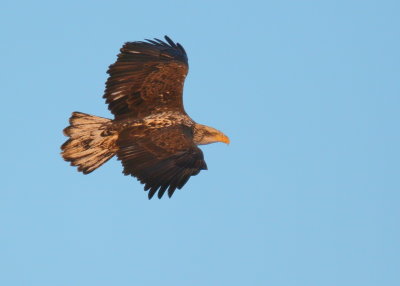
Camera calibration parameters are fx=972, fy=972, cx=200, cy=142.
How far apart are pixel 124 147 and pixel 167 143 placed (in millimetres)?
565

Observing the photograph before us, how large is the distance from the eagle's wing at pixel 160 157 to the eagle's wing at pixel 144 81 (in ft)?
2.44

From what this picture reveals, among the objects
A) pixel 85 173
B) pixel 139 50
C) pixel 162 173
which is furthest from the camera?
pixel 139 50

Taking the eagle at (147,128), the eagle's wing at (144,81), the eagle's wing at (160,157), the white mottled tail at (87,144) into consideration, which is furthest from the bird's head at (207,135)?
the white mottled tail at (87,144)

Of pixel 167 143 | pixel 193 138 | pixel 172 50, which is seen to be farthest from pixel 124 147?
pixel 172 50

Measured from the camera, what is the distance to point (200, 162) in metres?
12.0

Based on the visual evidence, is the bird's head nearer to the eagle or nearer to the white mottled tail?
the eagle

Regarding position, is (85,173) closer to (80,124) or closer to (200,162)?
(80,124)

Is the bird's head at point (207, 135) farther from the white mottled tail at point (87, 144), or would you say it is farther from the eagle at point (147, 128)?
the white mottled tail at point (87, 144)

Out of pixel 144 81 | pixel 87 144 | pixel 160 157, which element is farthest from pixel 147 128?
pixel 144 81

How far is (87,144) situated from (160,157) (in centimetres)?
144

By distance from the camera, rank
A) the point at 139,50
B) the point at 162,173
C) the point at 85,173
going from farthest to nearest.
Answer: the point at 139,50 < the point at 85,173 < the point at 162,173

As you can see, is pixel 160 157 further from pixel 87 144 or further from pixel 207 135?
pixel 207 135

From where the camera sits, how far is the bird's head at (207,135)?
44.3 ft

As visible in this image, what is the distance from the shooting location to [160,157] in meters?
12.0
